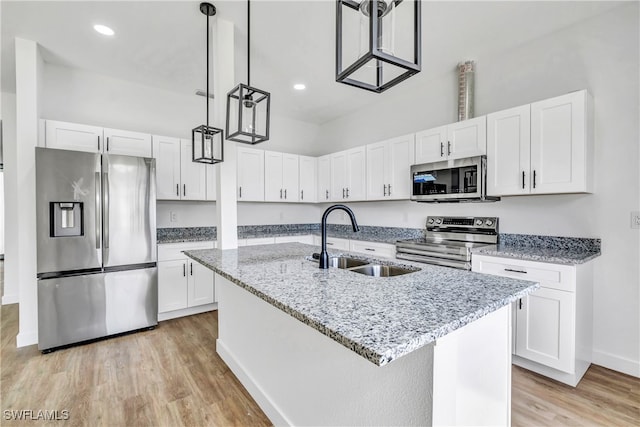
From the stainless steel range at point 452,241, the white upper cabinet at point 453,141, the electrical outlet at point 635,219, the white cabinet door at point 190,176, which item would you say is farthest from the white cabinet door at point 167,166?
the electrical outlet at point 635,219

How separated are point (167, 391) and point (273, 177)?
3035 mm

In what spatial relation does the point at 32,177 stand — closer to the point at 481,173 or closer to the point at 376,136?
the point at 376,136

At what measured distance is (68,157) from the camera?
271cm

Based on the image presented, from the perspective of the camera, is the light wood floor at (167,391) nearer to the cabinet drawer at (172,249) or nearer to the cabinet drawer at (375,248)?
the cabinet drawer at (172,249)

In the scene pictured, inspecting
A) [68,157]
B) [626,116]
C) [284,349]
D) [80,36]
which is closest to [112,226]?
[68,157]

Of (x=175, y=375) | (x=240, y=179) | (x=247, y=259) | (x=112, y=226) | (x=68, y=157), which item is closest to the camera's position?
(x=247, y=259)

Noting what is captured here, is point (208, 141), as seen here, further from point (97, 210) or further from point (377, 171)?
point (377, 171)

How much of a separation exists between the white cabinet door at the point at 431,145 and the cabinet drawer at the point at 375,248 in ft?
3.49

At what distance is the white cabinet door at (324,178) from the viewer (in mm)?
4746

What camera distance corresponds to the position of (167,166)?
Answer: 3607 millimetres

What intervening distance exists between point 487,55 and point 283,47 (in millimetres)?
2071

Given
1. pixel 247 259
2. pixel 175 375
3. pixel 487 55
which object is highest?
pixel 487 55

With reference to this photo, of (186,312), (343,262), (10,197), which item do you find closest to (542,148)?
(343,262)

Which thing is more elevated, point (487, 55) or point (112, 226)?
point (487, 55)
